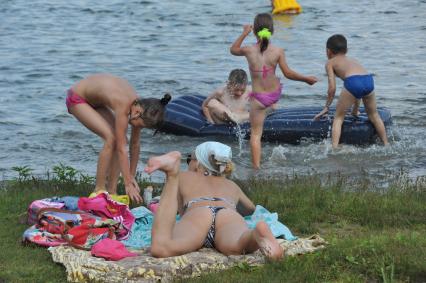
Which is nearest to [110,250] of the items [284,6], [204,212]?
[204,212]

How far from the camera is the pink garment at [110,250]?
628cm

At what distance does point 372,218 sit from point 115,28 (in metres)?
17.1

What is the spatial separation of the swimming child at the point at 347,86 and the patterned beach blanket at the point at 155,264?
5217 mm

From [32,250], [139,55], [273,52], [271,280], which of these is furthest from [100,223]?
[139,55]

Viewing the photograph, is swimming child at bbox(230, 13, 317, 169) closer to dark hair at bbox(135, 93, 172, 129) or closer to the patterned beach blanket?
dark hair at bbox(135, 93, 172, 129)

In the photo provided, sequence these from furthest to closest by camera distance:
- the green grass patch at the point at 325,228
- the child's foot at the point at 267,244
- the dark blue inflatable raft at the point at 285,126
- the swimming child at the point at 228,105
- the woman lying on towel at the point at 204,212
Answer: the swimming child at the point at 228,105 < the dark blue inflatable raft at the point at 285,126 < the woman lying on towel at the point at 204,212 < the child's foot at the point at 267,244 < the green grass patch at the point at 325,228

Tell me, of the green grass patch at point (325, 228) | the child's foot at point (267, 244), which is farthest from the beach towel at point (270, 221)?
the child's foot at point (267, 244)

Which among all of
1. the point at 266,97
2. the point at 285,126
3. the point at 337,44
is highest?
the point at 337,44

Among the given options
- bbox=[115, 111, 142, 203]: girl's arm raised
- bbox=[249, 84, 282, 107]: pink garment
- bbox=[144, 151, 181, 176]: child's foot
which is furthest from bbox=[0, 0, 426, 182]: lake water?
bbox=[144, 151, 181, 176]: child's foot

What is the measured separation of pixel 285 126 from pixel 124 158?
437cm

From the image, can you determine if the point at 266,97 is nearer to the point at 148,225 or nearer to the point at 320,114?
the point at 320,114

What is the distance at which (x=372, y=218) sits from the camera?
289 inches

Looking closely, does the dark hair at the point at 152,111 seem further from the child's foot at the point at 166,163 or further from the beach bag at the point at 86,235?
the child's foot at the point at 166,163

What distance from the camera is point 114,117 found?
8.39 metres
